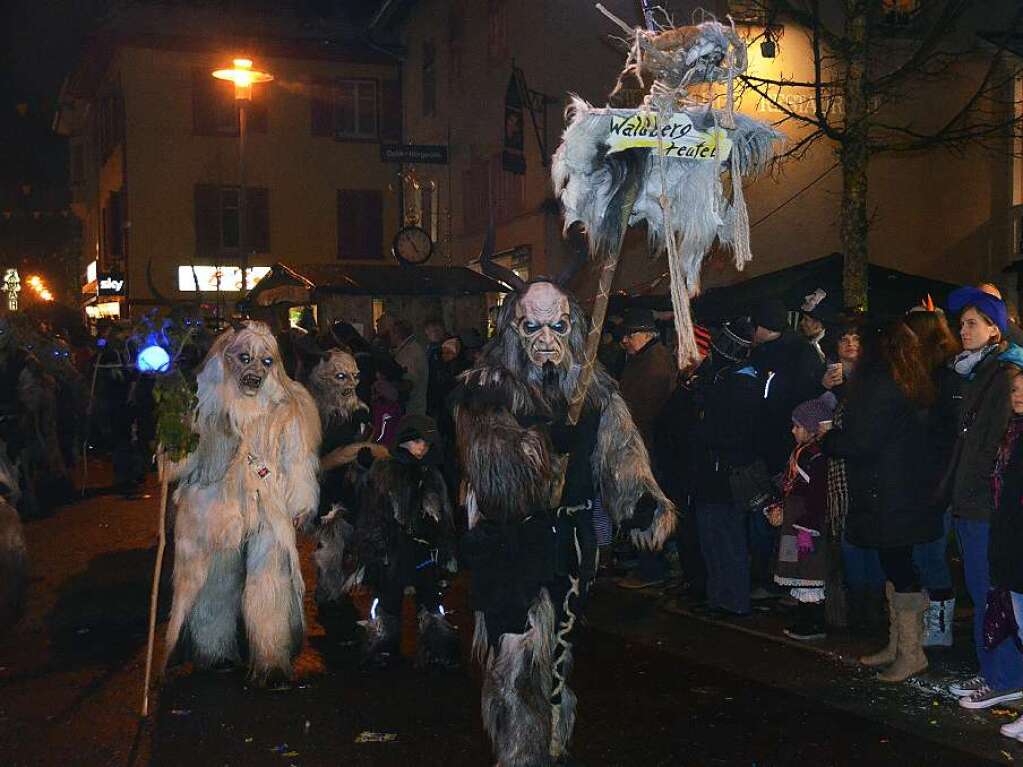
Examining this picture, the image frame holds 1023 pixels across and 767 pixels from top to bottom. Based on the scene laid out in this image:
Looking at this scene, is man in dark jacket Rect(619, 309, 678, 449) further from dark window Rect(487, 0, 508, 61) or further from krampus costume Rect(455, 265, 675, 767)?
dark window Rect(487, 0, 508, 61)

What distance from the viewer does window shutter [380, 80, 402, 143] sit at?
1347 inches

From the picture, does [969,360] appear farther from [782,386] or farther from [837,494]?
[782,386]

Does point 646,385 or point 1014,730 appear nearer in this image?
point 1014,730

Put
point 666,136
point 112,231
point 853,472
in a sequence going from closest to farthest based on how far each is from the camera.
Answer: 1. point 666,136
2. point 853,472
3. point 112,231

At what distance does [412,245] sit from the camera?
23797mm

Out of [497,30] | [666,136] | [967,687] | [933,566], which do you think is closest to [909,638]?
[967,687]

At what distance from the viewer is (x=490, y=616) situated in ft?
16.1

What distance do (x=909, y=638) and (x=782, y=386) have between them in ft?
7.07

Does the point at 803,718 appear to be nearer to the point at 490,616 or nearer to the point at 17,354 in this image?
the point at 490,616

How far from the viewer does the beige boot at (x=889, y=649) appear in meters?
6.71

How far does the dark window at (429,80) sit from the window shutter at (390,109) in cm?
309

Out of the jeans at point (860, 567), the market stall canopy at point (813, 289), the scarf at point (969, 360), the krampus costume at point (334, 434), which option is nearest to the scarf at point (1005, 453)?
the scarf at point (969, 360)

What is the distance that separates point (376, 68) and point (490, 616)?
31.5 meters

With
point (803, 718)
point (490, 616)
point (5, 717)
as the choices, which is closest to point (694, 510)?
point (803, 718)
